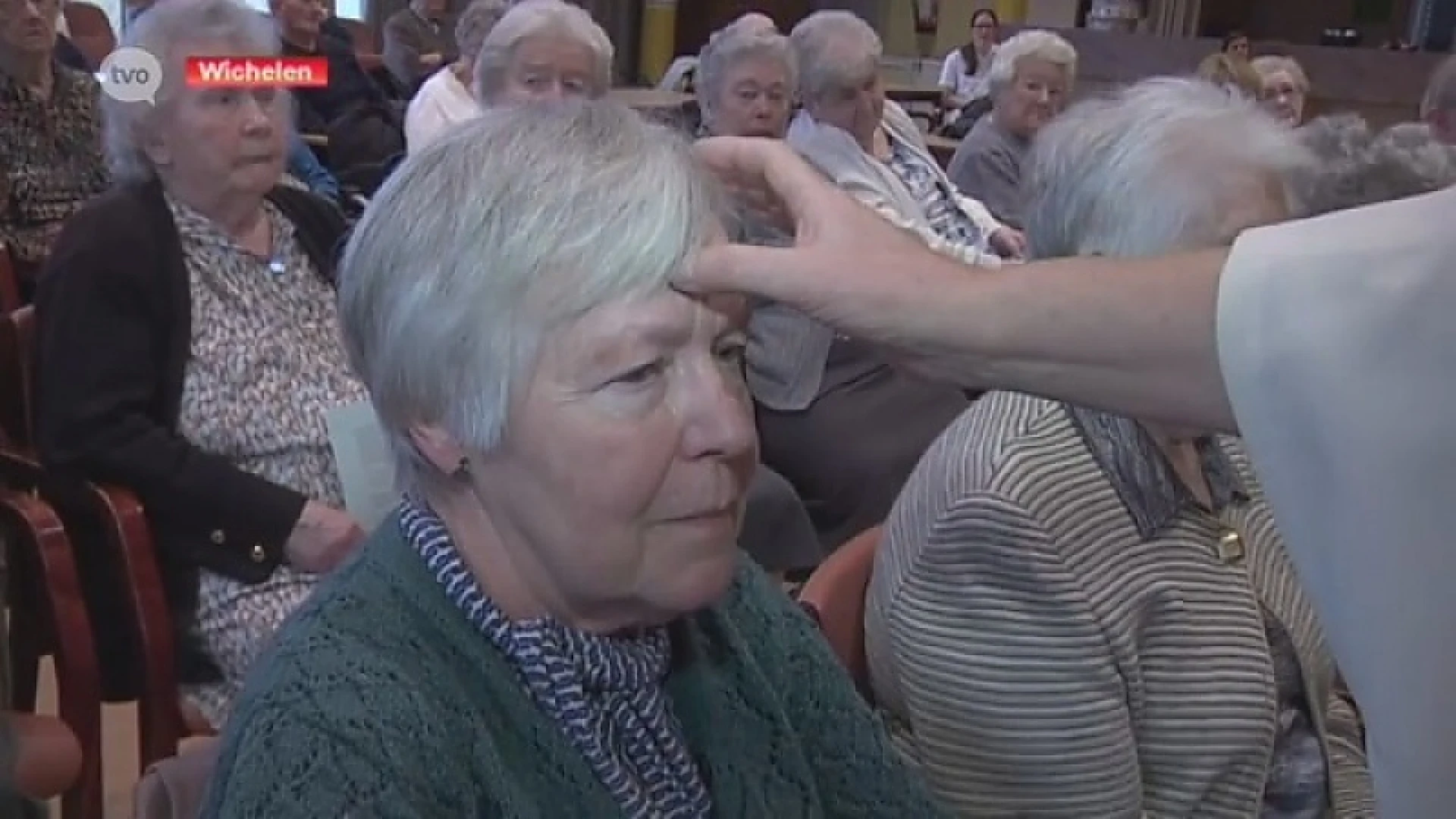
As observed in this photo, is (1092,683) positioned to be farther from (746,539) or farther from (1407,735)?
(746,539)

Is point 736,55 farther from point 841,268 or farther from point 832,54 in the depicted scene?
point 841,268

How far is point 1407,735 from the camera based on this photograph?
82 centimetres

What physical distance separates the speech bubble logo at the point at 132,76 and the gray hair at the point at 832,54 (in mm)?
2026

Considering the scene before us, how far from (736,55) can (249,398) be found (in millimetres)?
2219

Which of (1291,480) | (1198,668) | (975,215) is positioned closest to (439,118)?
(975,215)

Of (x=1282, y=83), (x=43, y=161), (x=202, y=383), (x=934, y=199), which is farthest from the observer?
(x=1282, y=83)

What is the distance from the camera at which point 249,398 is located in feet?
6.79

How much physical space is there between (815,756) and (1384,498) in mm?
561

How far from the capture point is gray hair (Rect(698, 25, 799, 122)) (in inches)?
157

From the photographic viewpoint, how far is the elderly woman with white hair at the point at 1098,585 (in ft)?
4.52

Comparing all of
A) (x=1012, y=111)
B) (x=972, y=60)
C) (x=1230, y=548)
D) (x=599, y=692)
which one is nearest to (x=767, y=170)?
(x=599, y=692)

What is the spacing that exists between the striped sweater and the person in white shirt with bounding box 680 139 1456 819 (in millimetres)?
490

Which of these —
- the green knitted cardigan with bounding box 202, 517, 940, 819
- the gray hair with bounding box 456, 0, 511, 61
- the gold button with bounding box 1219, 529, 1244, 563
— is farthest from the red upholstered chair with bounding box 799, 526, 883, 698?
the gray hair with bounding box 456, 0, 511, 61

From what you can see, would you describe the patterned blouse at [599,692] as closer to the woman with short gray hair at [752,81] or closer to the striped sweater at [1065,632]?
the striped sweater at [1065,632]
